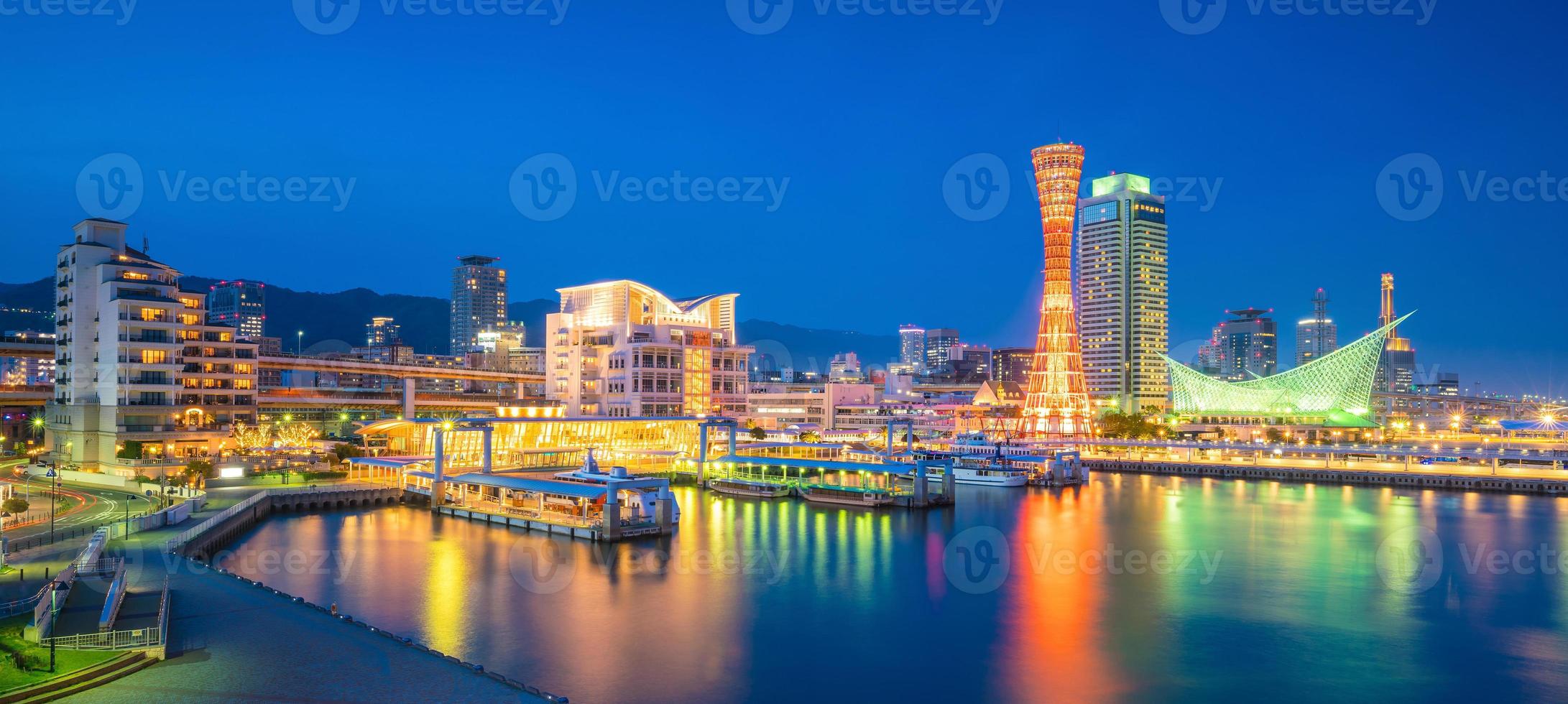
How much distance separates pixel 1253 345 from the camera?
179 metres

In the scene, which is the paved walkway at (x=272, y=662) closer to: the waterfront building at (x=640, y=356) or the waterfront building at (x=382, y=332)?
the waterfront building at (x=640, y=356)

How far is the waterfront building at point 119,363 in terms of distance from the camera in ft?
Result: 132

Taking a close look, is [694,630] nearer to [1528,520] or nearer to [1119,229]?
[1528,520]

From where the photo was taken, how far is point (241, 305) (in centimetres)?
15000

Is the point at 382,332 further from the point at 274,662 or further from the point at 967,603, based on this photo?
the point at 274,662

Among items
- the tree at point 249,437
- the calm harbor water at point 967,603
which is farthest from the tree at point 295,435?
the calm harbor water at point 967,603

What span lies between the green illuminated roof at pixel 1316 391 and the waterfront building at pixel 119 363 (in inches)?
3034

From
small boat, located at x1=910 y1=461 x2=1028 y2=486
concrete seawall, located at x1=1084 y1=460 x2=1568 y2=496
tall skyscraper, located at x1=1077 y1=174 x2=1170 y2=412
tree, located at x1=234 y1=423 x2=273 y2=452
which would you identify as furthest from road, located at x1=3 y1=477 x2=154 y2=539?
tall skyscraper, located at x1=1077 y1=174 x2=1170 y2=412

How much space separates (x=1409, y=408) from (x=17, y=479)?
163183 millimetres

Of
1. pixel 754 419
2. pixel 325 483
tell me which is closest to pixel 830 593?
pixel 325 483

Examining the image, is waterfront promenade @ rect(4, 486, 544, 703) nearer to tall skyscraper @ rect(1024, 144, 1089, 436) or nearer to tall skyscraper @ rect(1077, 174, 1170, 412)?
tall skyscraper @ rect(1024, 144, 1089, 436)

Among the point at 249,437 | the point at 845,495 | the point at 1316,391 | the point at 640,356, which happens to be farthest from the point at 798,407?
the point at 1316,391

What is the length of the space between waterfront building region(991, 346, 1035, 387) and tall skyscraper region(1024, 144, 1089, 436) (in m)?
103

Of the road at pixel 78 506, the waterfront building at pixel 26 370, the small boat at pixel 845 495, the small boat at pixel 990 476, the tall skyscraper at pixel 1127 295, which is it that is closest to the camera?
the road at pixel 78 506
